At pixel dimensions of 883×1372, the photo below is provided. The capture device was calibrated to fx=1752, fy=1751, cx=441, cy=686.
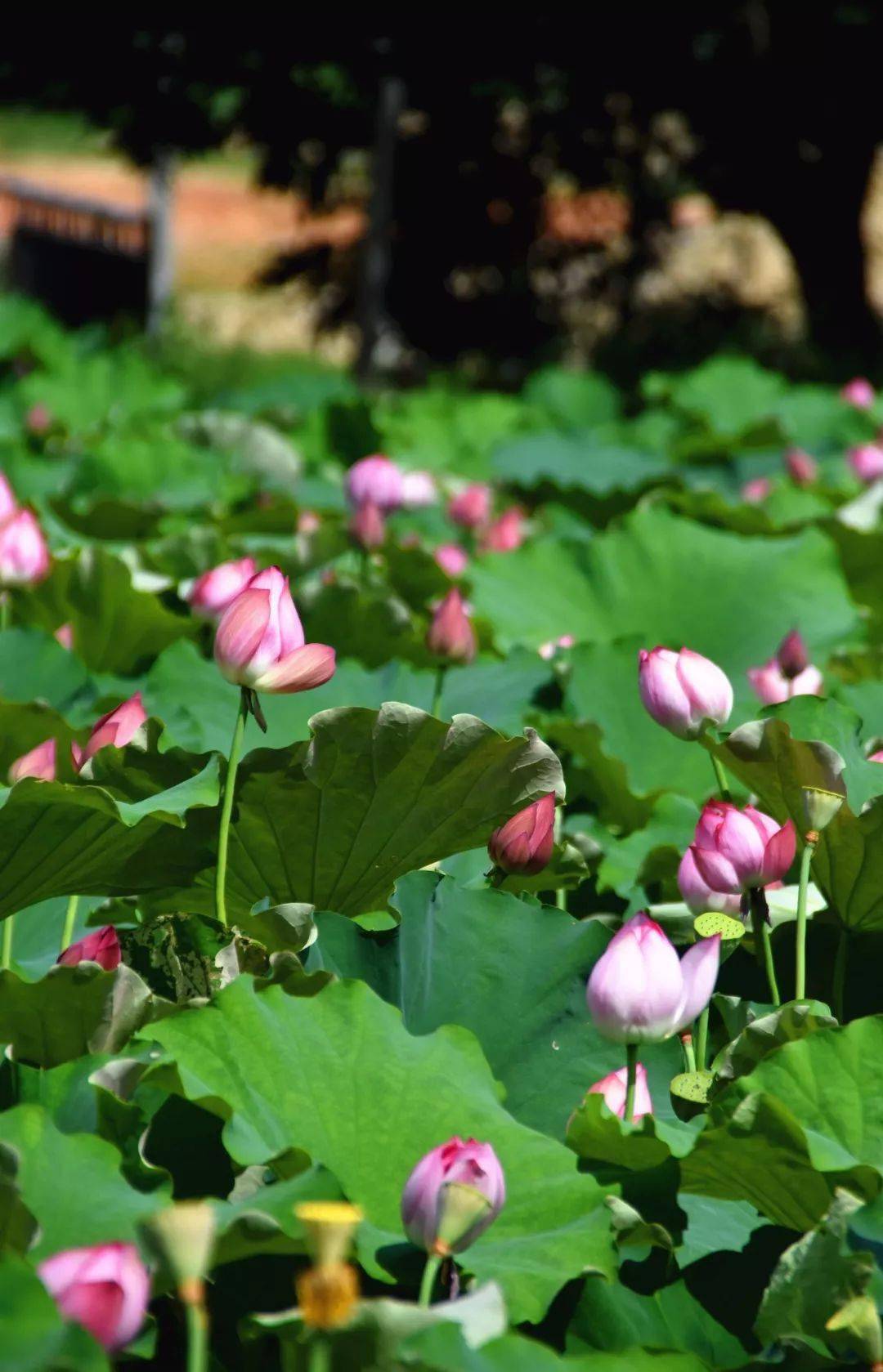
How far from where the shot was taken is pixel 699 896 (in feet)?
4.26

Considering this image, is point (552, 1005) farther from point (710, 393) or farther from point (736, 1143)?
point (710, 393)

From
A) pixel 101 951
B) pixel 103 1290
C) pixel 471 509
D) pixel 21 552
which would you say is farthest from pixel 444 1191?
pixel 471 509

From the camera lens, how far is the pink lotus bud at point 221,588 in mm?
1881

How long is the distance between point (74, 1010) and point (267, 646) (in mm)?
336

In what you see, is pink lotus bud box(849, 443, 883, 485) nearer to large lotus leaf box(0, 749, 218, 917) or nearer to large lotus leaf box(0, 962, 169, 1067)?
large lotus leaf box(0, 749, 218, 917)

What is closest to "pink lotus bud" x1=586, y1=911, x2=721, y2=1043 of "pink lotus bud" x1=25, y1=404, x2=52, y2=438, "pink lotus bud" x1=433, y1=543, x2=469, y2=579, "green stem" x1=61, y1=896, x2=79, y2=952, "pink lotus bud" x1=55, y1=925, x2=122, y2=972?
"pink lotus bud" x1=55, y1=925, x2=122, y2=972

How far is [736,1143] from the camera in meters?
0.99

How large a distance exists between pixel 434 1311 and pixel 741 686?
148 cm

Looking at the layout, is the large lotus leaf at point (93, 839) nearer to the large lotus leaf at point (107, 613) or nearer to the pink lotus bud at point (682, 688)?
the pink lotus bud at point (682, 688)

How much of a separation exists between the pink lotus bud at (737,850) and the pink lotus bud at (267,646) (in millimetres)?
313

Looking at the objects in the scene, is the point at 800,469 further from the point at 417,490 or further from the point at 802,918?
the point at 802,918

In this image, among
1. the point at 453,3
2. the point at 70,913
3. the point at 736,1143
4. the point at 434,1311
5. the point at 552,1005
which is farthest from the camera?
the point at 453,3

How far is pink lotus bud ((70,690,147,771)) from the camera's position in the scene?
1.42m

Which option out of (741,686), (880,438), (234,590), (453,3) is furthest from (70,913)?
(453,3)
